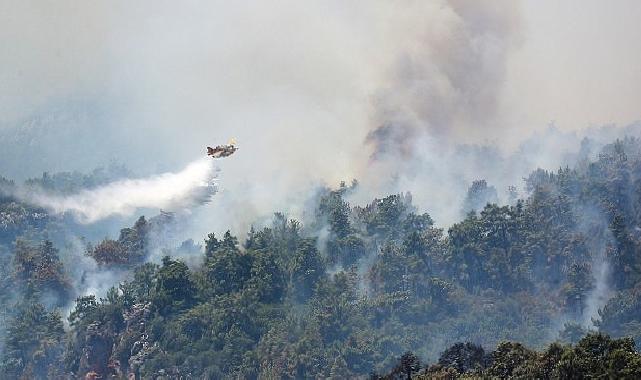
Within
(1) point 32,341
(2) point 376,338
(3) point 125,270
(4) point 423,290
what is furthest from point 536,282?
(1) point 32,341

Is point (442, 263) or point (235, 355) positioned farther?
point (442, 263)

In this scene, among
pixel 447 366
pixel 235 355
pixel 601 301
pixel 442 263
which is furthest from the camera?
pixel 442 263

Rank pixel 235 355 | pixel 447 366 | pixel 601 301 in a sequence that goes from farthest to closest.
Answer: pixel 601 301 < pixel 235 355 < pixel 447 366

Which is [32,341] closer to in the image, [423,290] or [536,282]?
[423,290]

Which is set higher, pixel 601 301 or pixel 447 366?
pixel 601 301

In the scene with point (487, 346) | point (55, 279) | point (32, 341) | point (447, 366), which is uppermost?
point (55, 279)

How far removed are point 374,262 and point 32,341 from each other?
5920 cm

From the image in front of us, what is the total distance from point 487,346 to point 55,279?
73.2 meters

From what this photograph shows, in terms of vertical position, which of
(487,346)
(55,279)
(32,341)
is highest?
(55,279)

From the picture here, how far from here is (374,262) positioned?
19888cm

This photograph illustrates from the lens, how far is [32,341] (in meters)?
177

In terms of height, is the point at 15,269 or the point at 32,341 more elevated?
the point at 15,269

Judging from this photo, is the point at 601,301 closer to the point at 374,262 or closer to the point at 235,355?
the point at 374,262

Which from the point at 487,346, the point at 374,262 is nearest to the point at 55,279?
the point at 374,262
